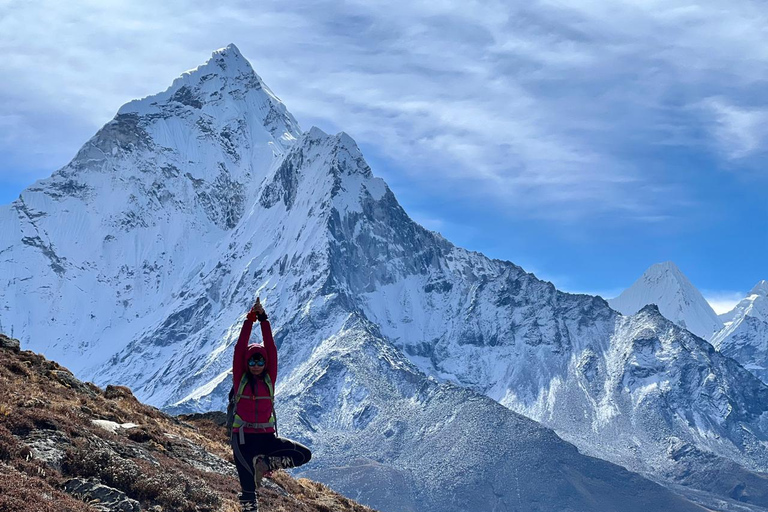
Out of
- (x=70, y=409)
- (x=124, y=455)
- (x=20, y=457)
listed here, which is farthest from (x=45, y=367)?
(x=20, y=457)

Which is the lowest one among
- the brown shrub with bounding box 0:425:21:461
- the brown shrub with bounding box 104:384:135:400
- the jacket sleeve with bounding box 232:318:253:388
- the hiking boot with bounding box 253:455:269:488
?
the hiking boot with bounding box 253:455:269:488

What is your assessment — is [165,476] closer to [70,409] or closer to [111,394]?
[70,409]

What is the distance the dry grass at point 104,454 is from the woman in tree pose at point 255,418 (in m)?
3.20

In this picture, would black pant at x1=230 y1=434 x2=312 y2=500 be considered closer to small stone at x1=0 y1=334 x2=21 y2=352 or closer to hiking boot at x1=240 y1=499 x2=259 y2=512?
hiking boot at x1=240 y1=499 x2=259 y2=512

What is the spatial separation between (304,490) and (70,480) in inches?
510

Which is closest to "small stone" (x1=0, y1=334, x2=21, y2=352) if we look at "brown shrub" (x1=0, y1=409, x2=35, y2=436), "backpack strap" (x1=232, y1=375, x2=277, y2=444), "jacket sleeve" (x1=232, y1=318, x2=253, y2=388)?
"brown shrub" (x1=0, y1=409, x2=35, y2=436)

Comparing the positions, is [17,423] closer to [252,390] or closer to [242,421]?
[242,421]

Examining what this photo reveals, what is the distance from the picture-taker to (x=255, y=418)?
2700 cm

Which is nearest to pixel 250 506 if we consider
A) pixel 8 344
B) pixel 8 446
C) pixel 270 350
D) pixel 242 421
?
pixel 242 421

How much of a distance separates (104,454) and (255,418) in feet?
17.2

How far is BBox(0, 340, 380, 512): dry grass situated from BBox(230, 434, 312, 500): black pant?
275 cm

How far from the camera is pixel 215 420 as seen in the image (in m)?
47.4

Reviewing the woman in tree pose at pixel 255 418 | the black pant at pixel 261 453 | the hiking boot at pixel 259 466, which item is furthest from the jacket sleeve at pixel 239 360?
the hiking boot at pixel 259 466

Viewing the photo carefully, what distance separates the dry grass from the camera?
26.5 meters
